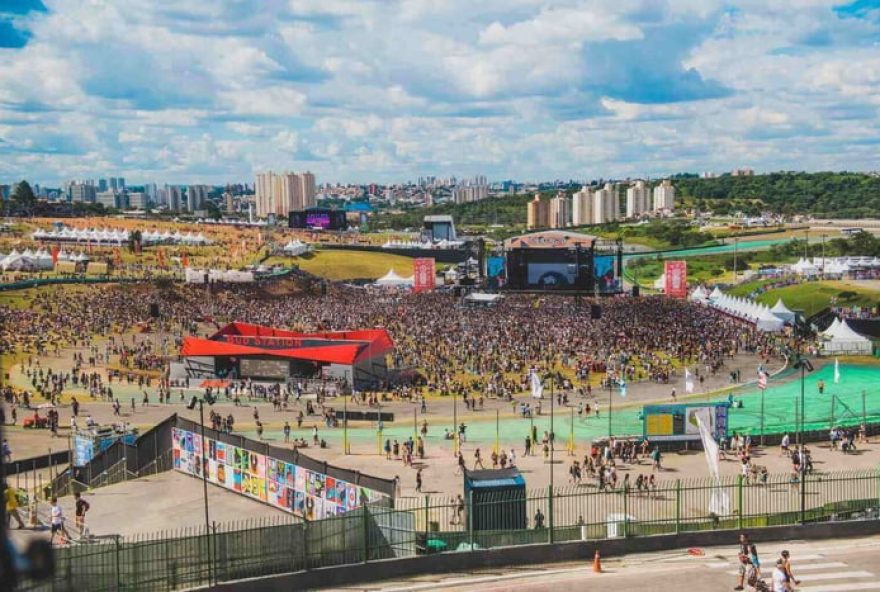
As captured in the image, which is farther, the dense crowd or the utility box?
the dense crowd

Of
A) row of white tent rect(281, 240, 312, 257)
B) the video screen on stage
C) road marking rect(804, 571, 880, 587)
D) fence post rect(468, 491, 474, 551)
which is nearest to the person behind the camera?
road marking rect(804, 571, 880, 587)

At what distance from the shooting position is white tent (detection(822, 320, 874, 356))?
60656 millimetres

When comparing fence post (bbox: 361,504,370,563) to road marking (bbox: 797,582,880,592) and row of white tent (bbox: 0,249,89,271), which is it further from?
row of white tent (bbox: 0,249,89,271)

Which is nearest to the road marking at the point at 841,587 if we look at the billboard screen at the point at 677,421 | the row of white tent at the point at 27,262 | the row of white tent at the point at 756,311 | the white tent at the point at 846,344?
the billboard screen at the point at 677,421

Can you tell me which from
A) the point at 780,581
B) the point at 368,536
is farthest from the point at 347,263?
the point at 780,581

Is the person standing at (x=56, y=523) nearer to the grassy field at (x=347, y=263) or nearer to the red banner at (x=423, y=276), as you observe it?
the red banner at (x=423, y=276)

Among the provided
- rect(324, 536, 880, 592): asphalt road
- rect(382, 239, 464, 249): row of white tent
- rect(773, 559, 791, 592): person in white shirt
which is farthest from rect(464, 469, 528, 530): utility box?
rect(382, 239, 464, 249): row of white tent

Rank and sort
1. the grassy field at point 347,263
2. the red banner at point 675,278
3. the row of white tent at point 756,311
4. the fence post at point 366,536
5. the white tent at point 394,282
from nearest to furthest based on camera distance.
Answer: the fence post at point 366,536, the row of white tent at point 756,311, the red banner at point 675,278, the white tent at point 394,282, the grassy field at point 347,263

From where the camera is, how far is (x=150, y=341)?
216 feet

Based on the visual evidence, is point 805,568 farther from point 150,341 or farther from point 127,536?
point 150,341

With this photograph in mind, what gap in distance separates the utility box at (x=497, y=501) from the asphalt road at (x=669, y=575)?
1.38 m

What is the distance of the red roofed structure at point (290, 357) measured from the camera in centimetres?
4994

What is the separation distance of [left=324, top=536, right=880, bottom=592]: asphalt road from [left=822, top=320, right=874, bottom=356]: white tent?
1646 inches

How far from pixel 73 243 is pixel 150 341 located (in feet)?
224
